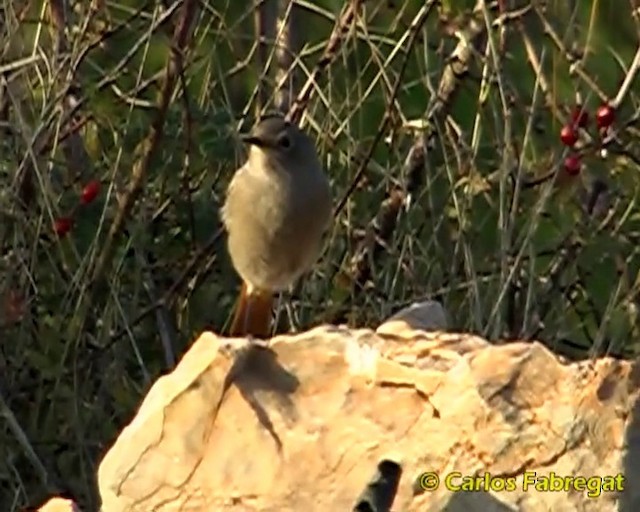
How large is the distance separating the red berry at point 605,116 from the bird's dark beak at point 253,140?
35.7 inches

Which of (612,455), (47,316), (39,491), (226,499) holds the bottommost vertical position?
(39,491)

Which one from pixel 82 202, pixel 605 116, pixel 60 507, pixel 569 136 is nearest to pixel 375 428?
pixel 60 507

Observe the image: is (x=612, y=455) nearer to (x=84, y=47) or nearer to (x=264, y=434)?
(x=264, y=434)

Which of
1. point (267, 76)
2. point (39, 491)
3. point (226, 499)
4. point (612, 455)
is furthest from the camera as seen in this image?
point (267, 76)

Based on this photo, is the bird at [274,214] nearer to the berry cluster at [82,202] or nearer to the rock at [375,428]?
the berry cluster at [82,202]

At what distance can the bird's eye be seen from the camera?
518cm

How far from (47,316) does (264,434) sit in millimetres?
2034

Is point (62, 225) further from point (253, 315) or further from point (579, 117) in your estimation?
point (579, 117)

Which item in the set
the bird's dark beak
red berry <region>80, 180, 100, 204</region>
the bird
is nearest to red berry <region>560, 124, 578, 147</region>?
the bird

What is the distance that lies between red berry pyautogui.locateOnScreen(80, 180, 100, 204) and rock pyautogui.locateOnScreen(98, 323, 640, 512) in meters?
1.64

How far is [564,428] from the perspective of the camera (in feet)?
9.87

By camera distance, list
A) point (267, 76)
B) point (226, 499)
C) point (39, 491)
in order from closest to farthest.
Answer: point (226, 499) → point (39, 491) → point (267, 76)

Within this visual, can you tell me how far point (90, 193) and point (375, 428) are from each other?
2.12 m

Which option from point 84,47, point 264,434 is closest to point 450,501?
point 264,434
